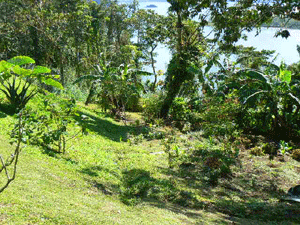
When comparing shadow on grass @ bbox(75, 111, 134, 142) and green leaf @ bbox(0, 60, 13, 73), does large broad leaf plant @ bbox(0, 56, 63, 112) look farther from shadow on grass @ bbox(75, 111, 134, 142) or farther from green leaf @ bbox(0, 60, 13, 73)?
shadow on grass @ bbox(75, 111, 134, 142)

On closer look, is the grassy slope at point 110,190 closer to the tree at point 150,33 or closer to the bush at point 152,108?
the bush at point 152,108

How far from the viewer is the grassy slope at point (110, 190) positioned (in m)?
3.49

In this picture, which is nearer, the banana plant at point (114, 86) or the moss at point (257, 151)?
the moss at point (257, 151)

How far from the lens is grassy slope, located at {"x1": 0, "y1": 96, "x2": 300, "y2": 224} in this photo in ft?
11.5

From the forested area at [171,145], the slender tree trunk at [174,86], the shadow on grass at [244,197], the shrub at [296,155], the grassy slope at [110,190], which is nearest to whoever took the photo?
the grassy slope at [110,190]

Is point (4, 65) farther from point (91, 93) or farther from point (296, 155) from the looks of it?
point (91, 93)

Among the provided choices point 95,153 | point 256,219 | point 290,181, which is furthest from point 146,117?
point 256,219

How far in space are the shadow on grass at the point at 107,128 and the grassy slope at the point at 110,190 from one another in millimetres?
773

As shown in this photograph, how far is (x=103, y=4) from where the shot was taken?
32000mm

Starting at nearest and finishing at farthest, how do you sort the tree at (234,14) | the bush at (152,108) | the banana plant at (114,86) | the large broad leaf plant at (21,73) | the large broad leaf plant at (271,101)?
the large broad leaf plant at (21,73)
the tree at (234,14)
the large broad leaf plant at (271,101)
the banana plant at (114,86)
the bush at (152,108)

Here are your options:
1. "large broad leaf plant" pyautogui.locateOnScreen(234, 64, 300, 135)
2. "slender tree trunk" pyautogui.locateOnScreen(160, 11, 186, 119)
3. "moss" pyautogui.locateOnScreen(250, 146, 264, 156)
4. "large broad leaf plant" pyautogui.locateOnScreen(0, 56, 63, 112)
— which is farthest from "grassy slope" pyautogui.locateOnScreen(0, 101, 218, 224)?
"slender tree trunk" pyautogui.locateOnScreen(160, 11, 186, 119)

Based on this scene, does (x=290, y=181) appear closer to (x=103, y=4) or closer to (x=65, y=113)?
(x=65, y=113)

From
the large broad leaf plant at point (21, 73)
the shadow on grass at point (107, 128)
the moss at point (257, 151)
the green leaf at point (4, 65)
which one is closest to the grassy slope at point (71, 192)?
the large broad leaf plant at point (21, 73)

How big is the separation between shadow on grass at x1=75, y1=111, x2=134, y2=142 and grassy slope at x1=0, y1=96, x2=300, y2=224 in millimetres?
773
